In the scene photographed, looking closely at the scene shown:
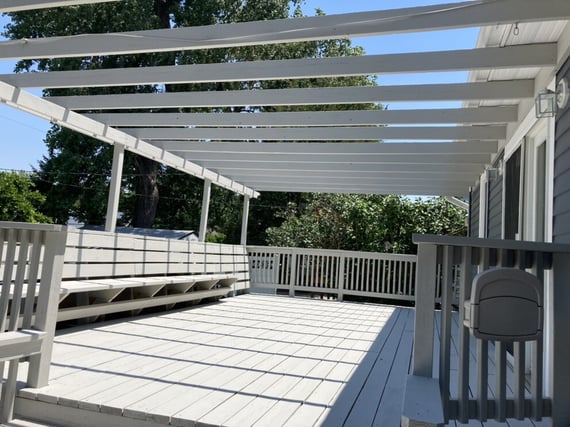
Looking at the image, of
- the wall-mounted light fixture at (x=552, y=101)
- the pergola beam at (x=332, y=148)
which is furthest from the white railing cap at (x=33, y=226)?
the pergola beam at (x=332, y=148)

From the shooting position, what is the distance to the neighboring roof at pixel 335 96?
306cm

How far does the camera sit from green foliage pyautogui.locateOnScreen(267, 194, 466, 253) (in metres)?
11.0

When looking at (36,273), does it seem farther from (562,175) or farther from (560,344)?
(562,175)

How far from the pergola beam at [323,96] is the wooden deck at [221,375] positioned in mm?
2285

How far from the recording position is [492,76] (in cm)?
403

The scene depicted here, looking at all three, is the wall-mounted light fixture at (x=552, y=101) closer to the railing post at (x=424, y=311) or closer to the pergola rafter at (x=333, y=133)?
the railing post at (x=424, y=311)

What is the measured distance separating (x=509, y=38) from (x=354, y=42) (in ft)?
50.4

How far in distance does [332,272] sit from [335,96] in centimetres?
502

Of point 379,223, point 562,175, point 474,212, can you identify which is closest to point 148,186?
point 379,223

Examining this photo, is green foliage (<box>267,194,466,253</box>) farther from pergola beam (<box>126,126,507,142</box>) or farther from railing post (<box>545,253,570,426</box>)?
railing post (<box>545,253,570,426</box>)

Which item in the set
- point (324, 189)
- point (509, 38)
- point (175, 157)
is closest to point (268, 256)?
Result: point (324, 189)

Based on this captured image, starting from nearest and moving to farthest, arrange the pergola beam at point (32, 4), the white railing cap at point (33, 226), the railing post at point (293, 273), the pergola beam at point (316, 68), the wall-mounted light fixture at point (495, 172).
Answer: the white railing cap at point (33, 226)
the pergola beam at point (32, 4)
the pergola beam at point (316, 68)
the wall-mounted light fixture at point (495, 172)
the railing post at point (293, 273)

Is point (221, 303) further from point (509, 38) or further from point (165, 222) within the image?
point (165, 222)

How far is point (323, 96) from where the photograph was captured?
4426 mm
